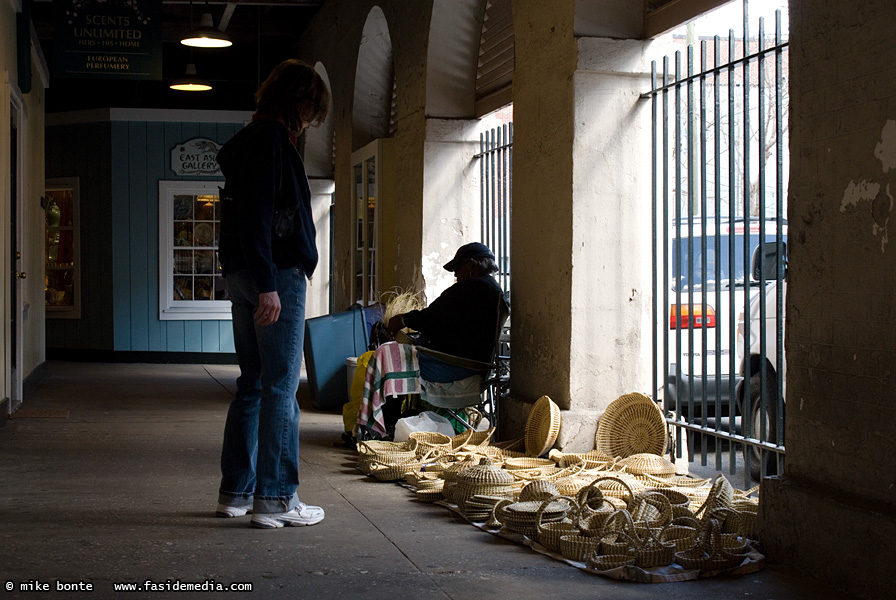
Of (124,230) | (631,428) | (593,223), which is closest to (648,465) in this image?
(631,428)

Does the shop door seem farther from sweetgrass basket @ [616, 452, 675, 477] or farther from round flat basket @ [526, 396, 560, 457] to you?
sweetgrass basket @ [616, 452, 675, 477]

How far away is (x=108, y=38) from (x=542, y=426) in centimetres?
657

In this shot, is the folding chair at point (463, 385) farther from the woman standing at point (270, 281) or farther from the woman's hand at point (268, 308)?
the woman's hand at point (268, 308)

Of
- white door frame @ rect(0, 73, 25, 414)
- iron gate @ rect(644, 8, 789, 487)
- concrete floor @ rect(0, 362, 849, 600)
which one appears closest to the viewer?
concrete floor @ rect(0, 362, 849, 600)

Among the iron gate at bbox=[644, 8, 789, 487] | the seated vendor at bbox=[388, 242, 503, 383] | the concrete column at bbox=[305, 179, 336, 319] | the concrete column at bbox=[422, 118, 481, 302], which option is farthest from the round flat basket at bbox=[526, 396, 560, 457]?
the concrete column at bbox=[305, 179, 336, 319]

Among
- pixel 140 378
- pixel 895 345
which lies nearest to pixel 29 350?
pixel 140 378

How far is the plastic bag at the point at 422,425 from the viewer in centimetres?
575

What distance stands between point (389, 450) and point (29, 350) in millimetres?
5525

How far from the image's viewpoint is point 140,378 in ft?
36.0

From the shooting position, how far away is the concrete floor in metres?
3.15

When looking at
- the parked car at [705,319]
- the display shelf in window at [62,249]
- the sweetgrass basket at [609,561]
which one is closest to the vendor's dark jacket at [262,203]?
the sweetgrass basket at [609,561]

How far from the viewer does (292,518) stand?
3.93m

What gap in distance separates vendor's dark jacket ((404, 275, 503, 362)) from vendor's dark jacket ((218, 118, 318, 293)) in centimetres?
210

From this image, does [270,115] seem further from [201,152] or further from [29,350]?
[201,152]
